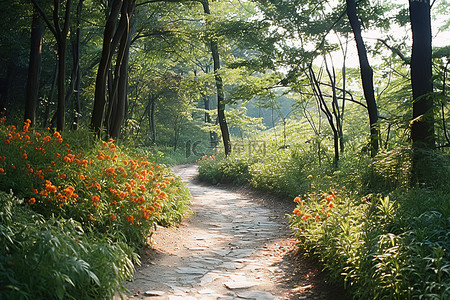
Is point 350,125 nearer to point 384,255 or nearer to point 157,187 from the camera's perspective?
point 157,187

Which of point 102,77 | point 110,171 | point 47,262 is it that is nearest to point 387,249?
point 47,262

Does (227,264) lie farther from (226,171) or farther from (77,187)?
(226,171)

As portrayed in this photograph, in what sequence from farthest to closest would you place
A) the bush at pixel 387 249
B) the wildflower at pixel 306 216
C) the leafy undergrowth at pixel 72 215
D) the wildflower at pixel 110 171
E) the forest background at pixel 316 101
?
1. the wildflower at pixel 306 216
2. the wildflower at pixel 110 171
3. the forest background at pixel 316 101
4. the bush at pixel 387 249
5. the leafy undergrowth at pixel 72 215

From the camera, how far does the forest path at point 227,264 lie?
3.93 m

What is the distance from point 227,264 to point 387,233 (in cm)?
216

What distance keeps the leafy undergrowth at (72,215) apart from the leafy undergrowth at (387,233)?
215 cm

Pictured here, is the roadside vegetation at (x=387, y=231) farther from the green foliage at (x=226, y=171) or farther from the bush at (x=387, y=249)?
the green foliage at (x=226, y=171)

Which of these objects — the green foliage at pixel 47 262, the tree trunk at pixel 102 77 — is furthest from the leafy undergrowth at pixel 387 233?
the tree trunk at pixel 102 77

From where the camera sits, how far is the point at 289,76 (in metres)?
9.56

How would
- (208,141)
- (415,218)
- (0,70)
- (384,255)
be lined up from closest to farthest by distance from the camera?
1. (384,255)
2. (415,218)
3. (0,70)
4. (208,141)

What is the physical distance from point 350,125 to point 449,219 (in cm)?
1405

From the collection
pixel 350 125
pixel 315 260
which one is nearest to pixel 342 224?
pixel 315 260

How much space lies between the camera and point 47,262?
8.57ft

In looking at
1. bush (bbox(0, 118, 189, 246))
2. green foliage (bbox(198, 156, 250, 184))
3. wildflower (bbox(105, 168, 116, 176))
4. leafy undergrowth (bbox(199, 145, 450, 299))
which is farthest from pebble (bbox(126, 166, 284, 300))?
green foliage (bbox(198, 156, 250, 184))
